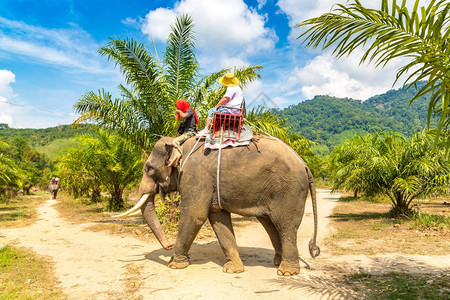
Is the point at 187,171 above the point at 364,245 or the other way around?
above

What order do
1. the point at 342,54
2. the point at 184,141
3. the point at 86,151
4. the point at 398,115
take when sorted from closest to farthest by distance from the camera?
1. the point at 342,54
2. the point at 184,141
3. the point at 86,151
4. the point at 398,115

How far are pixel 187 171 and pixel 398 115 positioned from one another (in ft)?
527

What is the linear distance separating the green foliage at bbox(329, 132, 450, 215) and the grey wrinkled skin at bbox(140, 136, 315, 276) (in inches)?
224

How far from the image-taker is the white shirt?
581 centimetres

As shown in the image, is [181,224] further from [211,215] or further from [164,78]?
[164,78]

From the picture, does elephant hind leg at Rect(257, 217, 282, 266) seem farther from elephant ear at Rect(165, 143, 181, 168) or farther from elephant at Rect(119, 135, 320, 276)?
elephant ear at Rect(165, 143, 181, 168)

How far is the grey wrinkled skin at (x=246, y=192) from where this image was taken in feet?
17.3

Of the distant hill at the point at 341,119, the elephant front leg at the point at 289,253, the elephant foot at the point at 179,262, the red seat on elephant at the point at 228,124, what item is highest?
the distant hill at the point at 341,119

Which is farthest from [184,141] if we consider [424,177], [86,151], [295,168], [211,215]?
[86,151]

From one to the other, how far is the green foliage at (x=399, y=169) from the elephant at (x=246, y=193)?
565 centimetres

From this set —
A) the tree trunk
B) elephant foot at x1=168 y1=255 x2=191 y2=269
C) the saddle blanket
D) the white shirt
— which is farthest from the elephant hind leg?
the tree trunk

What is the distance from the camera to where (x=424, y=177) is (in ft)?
32.3

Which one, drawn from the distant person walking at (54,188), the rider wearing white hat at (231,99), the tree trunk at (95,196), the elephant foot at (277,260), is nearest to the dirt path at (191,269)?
the elephant foot at (277,260)

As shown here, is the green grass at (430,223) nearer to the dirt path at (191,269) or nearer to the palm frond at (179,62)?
the dirt path at (191,269)
